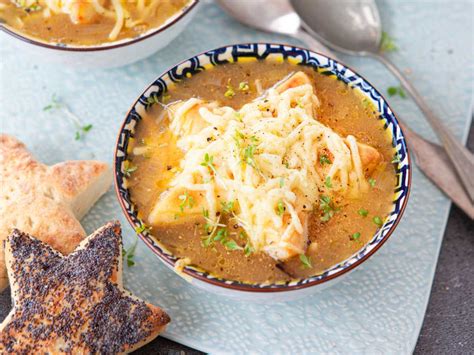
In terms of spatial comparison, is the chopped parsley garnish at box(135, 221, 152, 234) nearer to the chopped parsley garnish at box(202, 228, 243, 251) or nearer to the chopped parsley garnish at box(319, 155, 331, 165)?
the chopped parsley garnish at box(202, 228, 243, 251)

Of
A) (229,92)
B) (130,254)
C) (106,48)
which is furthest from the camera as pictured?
(106,48)

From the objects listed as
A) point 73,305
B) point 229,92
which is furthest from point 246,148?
point 73,305

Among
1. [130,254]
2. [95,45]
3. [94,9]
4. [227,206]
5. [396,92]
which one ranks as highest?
[94,9]

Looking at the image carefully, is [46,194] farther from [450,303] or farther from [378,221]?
[450,303]

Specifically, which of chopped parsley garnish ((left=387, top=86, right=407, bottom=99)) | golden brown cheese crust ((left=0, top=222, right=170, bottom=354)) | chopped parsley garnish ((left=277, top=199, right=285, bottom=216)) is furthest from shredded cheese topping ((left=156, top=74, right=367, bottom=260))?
chopped parsley garnish ((left=387, top=86, right=407, bottom=99))

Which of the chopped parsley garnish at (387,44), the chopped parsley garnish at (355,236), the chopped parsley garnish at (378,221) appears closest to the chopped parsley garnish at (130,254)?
the chopped parsley garnish at (355,236)
